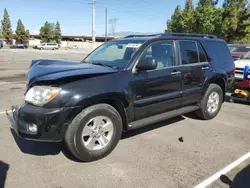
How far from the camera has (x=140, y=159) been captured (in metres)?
3.61

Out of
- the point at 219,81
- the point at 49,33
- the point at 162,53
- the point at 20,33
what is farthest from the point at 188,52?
the point at 20,33

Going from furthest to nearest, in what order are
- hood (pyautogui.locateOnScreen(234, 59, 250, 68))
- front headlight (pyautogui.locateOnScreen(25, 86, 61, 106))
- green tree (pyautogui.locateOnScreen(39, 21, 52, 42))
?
green tree (pyautogui.locateOnScreen(39, 21, 52, 42)) → hood (pyautogui.locateOnScreen(234, 59, 250, 68)) → front headlight (pyautogui.locateOnScreen(25, 86, 61, 106))

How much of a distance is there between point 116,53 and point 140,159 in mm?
1903

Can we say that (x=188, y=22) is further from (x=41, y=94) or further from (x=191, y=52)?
(x=41, y=94)

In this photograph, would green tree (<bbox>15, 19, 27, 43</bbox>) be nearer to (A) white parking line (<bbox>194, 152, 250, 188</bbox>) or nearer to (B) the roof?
(B) the roof

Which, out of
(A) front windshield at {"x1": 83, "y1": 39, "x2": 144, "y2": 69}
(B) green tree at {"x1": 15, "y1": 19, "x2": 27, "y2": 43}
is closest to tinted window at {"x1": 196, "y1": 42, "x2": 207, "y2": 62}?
(A) front windshield at {"x1": 83, "y1": 39, "x2": 144, "y2": 69}

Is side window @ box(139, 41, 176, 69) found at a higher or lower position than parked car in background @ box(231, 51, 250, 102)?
higher

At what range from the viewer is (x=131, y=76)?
377 centimetres

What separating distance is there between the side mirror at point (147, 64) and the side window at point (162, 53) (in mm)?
219

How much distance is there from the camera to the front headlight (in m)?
3.12

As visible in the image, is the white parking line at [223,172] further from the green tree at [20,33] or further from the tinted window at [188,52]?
the green tree at [20,33]

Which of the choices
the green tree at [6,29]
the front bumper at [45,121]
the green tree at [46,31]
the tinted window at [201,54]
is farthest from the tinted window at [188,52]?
the green tree at [6,29]

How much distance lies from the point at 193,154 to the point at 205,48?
Result: 245 cm

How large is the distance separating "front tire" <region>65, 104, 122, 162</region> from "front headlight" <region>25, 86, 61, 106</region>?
0.43 meters
